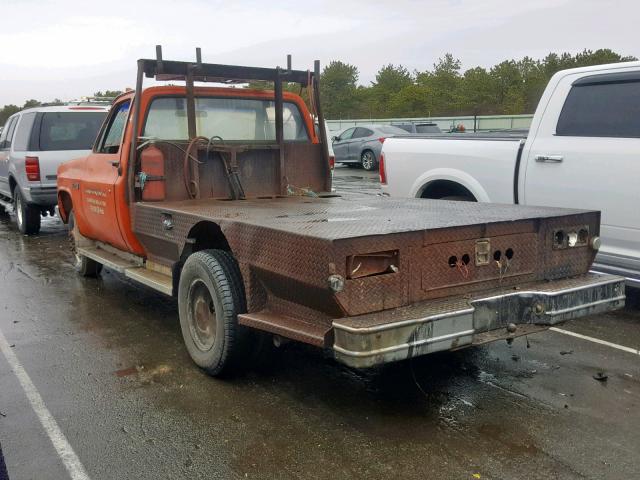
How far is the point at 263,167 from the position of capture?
252 inches

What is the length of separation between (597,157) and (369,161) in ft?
61.6

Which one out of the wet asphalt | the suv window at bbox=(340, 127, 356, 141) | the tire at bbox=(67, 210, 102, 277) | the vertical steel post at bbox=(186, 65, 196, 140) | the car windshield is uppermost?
the vertical steel post at bbox=(186, 65, 196, 140)

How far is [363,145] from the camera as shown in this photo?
24594 millimetres

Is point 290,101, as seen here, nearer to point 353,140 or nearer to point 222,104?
point 222,104

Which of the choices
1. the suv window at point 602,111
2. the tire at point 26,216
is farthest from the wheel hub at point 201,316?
the tire at point 26,216

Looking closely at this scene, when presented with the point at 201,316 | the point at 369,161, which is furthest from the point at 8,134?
the point at 369,161

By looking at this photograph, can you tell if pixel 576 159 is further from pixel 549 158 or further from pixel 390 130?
pixel 390 130

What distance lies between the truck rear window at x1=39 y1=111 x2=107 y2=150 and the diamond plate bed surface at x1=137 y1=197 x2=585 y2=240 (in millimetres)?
5993

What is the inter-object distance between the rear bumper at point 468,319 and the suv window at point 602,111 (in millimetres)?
1935

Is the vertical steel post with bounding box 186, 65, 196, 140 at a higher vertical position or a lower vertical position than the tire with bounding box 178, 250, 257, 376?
higher

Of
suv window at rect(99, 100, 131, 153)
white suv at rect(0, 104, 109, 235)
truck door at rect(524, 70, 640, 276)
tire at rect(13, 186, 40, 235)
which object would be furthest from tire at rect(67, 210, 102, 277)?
truck door at rect(524, 70, 640, 276)

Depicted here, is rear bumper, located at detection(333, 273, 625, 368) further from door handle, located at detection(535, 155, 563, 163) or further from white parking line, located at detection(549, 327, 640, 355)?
door handle, located at detection(535, 155, 563, 163)

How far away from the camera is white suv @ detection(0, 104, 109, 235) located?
34.3ft

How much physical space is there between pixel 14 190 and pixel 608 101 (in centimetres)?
978
